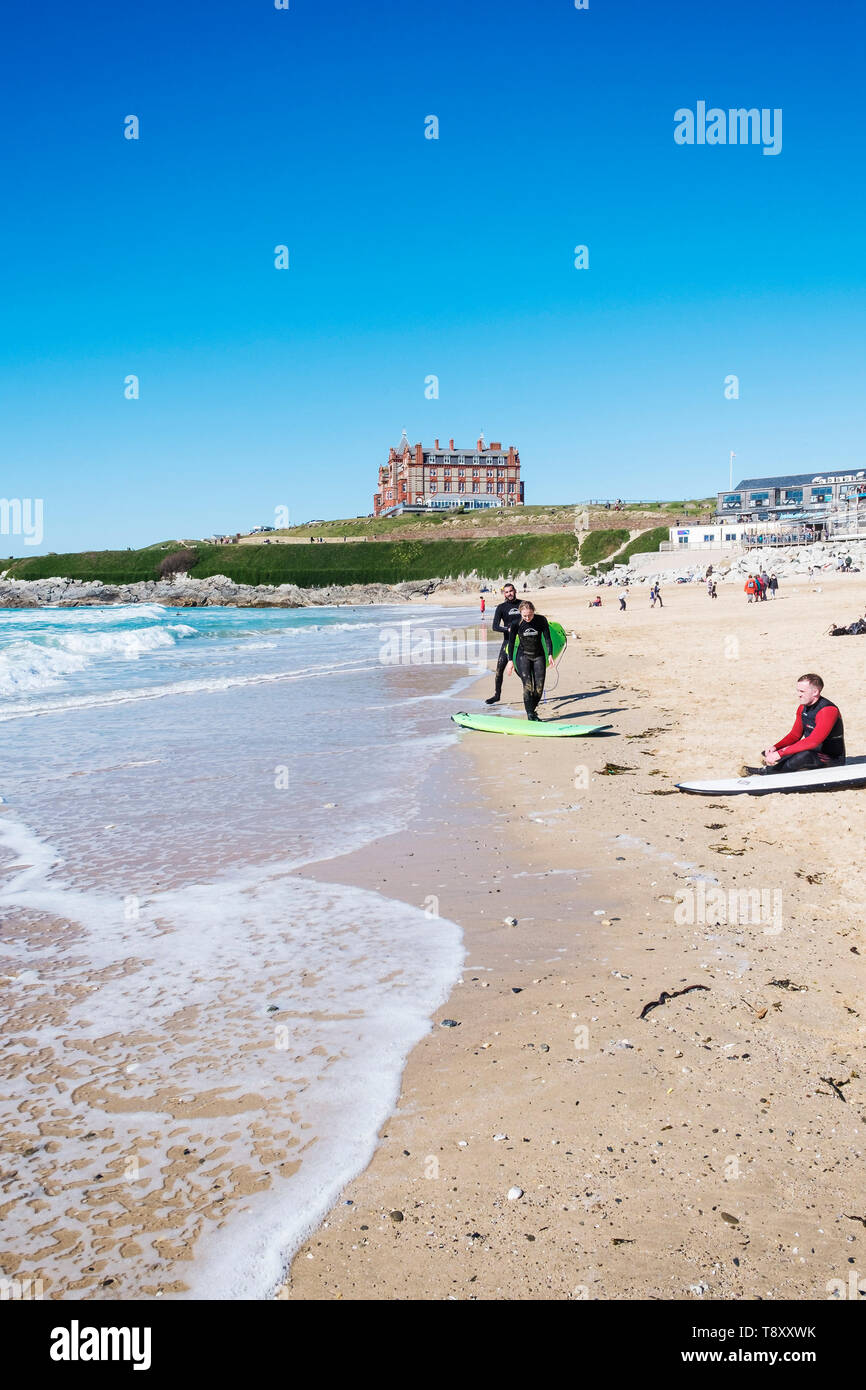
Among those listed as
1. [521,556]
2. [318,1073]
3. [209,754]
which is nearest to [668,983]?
[318,1073]

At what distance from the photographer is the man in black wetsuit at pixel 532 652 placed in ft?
43.6

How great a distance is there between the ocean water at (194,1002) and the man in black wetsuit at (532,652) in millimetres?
2069

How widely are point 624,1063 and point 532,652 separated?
9544 mm

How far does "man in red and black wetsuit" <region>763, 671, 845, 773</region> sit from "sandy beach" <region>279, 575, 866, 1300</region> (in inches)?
17.8

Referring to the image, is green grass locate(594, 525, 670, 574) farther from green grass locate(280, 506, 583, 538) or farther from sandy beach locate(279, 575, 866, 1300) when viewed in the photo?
sandy beach locate(279, 575, 866, 1300)

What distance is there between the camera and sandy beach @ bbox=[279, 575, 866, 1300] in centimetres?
299

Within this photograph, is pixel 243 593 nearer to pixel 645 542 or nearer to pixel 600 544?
pixel 600 544

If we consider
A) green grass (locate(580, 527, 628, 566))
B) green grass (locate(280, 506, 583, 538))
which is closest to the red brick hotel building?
green grass (locate(280, 506, 583, 538))

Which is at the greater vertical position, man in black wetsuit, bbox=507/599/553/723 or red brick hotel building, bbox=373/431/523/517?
red brick hotel building, bbox=373/431/523/517

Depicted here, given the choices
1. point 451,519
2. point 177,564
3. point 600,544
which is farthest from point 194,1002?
point 177,564

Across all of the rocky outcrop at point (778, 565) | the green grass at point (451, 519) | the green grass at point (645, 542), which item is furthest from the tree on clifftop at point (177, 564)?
the rocky outcrop at point (778, 565)

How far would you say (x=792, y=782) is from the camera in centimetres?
846
